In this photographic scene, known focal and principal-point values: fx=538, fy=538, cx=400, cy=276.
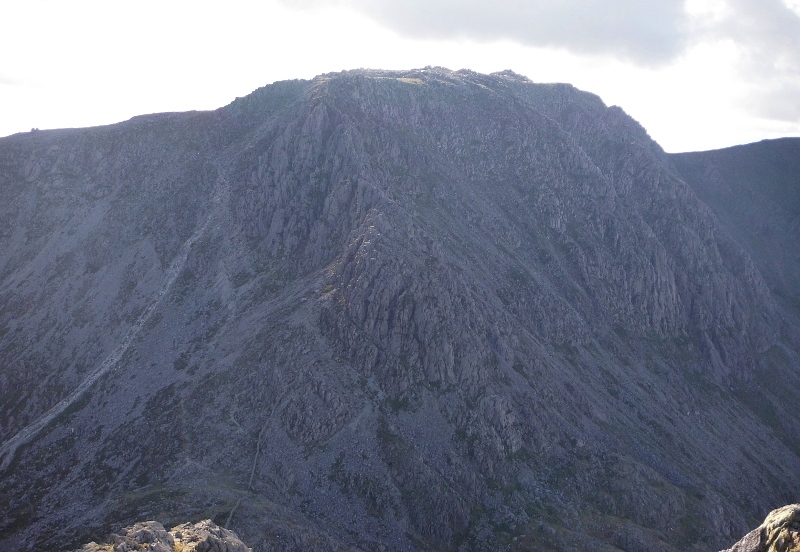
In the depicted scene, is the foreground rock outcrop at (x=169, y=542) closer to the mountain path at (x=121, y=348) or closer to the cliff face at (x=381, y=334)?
the cliff face at (x=381, y=334)

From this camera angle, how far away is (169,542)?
1881 inches

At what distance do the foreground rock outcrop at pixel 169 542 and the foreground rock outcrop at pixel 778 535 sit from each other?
41039 mm

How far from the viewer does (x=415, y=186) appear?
130125mm

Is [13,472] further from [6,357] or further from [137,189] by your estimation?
[137,189]

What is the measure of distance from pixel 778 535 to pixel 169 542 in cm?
4611

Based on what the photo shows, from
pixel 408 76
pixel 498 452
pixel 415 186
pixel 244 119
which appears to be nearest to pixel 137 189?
pixel 244 119

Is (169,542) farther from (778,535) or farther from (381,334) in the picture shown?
(381,334)

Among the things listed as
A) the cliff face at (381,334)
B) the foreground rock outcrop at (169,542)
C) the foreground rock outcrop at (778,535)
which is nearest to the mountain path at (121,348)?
the cliff face at (381,334)

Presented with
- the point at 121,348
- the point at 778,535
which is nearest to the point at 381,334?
the point at 121,348

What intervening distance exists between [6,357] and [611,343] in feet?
428

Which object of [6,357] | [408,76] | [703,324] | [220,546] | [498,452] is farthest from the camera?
[408,76]

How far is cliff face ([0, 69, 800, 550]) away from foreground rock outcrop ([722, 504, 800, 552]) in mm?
61169

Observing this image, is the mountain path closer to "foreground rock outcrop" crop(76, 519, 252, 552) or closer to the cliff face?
the cliff face

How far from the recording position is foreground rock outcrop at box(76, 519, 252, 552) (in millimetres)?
45725
